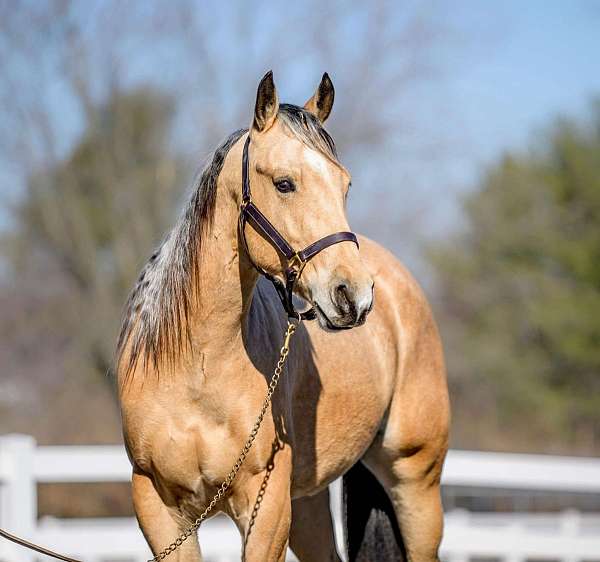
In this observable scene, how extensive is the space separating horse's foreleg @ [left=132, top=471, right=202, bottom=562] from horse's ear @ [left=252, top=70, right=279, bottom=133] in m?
1.24

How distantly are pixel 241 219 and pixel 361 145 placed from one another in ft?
42.0

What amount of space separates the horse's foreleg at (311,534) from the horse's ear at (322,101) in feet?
6.10

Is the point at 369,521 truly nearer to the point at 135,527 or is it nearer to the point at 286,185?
the point at 286,185

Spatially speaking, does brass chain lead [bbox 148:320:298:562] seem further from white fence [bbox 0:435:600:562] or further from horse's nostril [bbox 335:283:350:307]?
white fence [bbox 0:435:600:562]

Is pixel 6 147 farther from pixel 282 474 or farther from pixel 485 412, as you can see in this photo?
pixel 282 474

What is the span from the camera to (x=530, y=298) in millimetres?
20266

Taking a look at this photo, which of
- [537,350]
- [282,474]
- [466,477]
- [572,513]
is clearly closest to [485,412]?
[537,350]

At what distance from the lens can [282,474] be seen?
3.06 m

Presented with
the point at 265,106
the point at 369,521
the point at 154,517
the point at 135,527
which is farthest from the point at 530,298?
the point at 265,106

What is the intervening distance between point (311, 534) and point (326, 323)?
73.3 inches

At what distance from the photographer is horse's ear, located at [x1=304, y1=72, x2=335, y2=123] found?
308 cm

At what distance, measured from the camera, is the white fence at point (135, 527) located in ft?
18.2

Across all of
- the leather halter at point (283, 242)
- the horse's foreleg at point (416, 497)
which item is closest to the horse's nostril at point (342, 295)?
the leather halter at point (283, 242)

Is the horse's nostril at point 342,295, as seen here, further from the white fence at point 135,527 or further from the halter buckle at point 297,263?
the white fence at point 135,527
